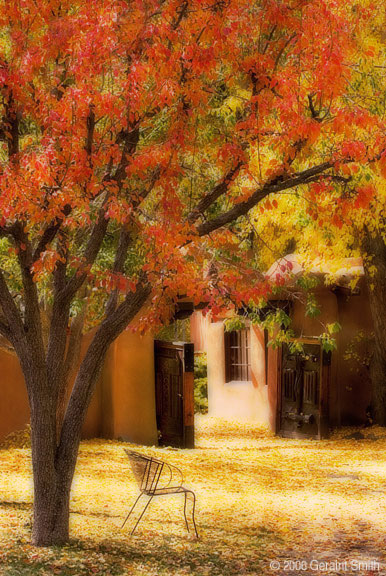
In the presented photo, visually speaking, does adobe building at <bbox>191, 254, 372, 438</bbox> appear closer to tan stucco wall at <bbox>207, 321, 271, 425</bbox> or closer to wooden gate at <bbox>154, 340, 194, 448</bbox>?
tan stucco wall at <bbox>207, 321, 271, 425</bbox>

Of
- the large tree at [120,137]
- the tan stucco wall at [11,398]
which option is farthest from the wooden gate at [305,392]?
the large tree at [120,137]

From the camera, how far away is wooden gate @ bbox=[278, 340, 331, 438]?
57.4 feet

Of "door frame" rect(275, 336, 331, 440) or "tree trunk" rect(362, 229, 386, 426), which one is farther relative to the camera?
"door frame" rect(275, 336, 331, 440)

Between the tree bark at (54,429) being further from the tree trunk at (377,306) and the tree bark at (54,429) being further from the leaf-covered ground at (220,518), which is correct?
the tree trunk at (377,306)

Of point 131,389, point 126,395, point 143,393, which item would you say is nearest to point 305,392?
point 143,393

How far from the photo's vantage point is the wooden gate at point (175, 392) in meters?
15.8

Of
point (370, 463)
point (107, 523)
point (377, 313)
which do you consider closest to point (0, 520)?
point (107, 523)

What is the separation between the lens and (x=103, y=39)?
7.17 metres

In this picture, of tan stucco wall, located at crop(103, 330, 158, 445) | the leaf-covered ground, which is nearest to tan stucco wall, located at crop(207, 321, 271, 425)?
tan stucco wall, located at crop(103, 330, 158, 445)

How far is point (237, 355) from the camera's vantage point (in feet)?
73.4

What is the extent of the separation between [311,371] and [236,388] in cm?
446

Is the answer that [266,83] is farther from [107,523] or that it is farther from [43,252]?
[107,523]

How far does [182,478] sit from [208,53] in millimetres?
6316

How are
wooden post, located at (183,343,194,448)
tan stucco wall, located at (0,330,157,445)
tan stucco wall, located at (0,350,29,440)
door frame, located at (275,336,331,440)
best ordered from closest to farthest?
tan stucco wall, located at (0,350,29,440) < tan stucco wall, located at (0,330,157,445) < wooden post, located at (183,343,194,448) < door frame, located at (275,336,331,440)
